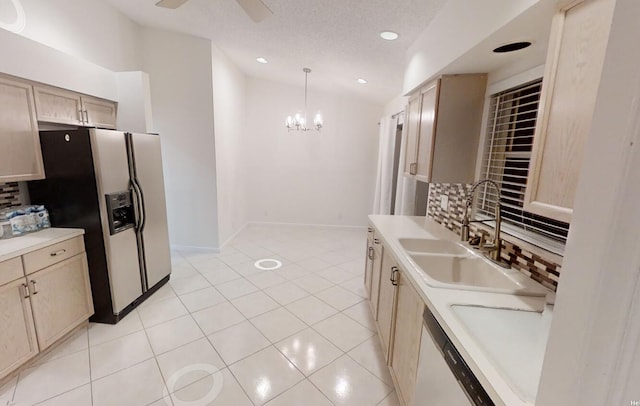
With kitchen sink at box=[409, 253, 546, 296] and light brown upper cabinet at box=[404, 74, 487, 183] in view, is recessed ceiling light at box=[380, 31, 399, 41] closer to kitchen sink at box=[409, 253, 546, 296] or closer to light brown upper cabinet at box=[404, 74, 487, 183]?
light brown upper cabinet at box=[404, 74, 487, 183]

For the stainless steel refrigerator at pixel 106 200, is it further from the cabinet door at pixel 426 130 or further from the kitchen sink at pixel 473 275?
the cabinet door at pixel 426 130

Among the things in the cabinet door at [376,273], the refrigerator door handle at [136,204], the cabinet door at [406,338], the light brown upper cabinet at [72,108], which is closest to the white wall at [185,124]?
the light brown upper cabinet at [72,108]

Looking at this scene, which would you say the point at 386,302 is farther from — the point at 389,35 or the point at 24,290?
the point at 24,290

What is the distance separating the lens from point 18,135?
2.03m

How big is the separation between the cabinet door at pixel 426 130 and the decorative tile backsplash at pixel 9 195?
3283 millimetres

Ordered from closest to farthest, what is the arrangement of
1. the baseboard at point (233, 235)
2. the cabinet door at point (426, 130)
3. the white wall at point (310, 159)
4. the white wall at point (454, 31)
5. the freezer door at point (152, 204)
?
the white wall at point (454, 31) < the cabinet door at point (426, 130) < the freezer door at point (152, 204) < the baseboard at point (233, 235) < the white wall at point (310, 159)

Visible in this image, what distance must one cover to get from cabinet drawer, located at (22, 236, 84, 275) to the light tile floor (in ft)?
2.24

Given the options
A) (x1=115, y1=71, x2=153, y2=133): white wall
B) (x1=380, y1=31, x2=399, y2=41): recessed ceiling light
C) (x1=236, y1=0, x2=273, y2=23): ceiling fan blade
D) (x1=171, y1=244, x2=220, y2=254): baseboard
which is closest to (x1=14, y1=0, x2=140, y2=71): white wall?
(x1=115, y1=71, x2=153, y2=133): white wall

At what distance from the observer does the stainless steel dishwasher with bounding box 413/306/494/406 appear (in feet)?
2.85

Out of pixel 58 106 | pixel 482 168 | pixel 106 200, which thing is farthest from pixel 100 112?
pixel 482 168

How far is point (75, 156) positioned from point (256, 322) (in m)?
2.00

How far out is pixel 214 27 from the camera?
317 centimetres

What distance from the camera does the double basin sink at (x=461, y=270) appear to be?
1.33 m

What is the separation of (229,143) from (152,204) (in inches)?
75.6
